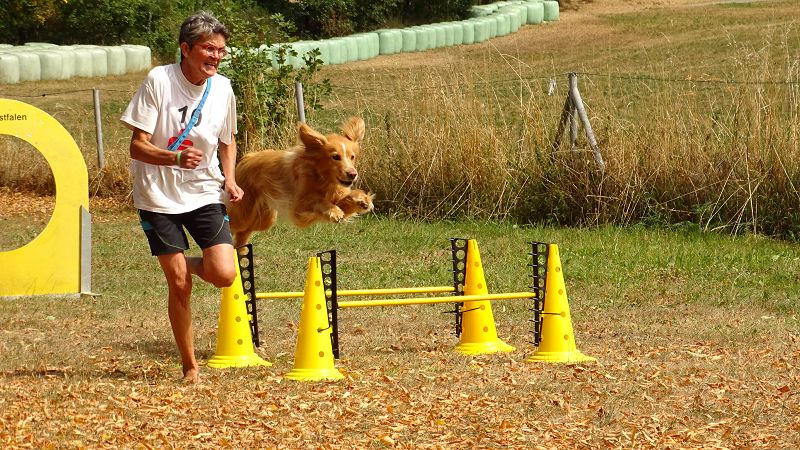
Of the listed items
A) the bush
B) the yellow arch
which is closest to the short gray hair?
the yellow arch

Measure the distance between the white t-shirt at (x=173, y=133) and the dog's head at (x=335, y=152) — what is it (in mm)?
1449

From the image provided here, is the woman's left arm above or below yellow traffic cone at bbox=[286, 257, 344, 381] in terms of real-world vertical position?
above

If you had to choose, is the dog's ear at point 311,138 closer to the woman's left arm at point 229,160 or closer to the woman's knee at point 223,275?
the woman's left arm at point 229,160

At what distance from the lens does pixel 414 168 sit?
45.9 feet

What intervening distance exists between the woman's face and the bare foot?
159 cm

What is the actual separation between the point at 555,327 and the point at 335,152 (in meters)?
1.80

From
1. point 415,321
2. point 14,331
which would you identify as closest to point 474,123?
point 415,321

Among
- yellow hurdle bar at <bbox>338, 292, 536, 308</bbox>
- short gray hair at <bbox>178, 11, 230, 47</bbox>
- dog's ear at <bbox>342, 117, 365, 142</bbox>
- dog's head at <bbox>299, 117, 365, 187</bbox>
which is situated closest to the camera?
short gray hair at <bbox>178, 11, 230, 47</bbox>

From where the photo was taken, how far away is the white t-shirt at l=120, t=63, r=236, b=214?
6.42m

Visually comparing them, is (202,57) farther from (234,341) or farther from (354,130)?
(354,130)

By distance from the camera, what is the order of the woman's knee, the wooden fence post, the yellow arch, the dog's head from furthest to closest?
the wooden fence post
the yellow arch
the dog's head
the woman's knee

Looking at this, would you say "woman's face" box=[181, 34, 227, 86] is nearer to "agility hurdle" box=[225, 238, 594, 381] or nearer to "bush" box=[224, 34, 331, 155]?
"agility hurdle" box=[225, 238, 594, 381]

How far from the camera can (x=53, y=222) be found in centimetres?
998

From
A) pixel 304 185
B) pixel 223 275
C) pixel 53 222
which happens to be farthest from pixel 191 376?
pixel 53 222
